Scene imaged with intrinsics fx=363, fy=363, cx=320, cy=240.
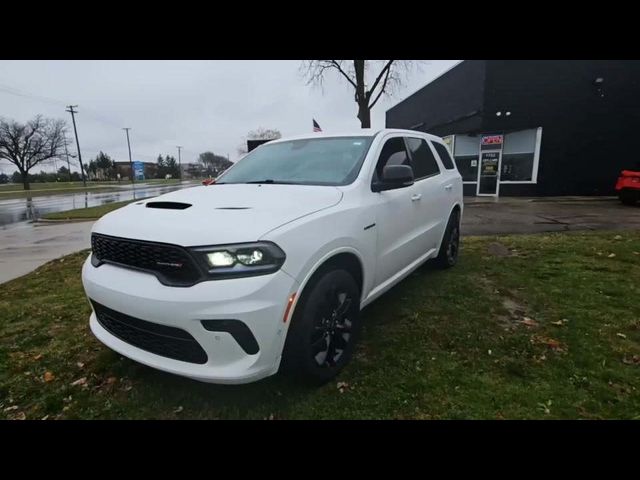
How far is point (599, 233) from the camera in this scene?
749cm

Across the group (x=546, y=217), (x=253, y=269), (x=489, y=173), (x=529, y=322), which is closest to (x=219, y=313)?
(x=253, y=269)

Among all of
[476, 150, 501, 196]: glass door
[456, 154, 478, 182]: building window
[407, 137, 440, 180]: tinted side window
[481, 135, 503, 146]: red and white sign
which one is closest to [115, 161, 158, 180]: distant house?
[456, 154, 478, 182]: building window

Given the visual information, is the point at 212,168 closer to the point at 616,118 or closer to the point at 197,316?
the point at 616,118

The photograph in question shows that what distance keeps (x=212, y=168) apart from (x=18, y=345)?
347 feet

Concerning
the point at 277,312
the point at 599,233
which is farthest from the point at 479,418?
the point at 599,233

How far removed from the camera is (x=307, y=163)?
10.8 feet

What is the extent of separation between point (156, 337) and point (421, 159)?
10.9 feet

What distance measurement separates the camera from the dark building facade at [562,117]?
51.3 ft

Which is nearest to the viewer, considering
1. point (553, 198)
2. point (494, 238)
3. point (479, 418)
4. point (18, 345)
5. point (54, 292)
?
point (479, 418)

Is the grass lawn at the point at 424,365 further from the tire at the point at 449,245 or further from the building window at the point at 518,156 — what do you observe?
the building window at the point at 518,156

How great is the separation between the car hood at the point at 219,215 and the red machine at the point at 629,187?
13.9m

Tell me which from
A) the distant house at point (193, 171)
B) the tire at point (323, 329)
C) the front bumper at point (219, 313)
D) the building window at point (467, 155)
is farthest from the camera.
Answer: the distant house at point (193, 171)

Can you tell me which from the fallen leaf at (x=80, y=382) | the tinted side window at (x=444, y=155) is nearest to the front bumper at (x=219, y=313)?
the fallen leaf at (x=80, y=382)
